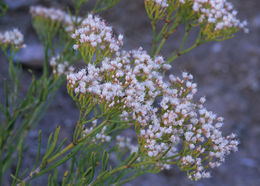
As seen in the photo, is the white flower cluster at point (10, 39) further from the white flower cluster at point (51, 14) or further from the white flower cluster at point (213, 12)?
the white flower cluster at point (213, 12)

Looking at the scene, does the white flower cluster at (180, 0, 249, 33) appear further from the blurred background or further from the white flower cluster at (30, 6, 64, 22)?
the blurred background

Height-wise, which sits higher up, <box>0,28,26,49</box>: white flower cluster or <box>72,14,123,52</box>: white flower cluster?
<box>0,28,26,49</box>: white flower cluster

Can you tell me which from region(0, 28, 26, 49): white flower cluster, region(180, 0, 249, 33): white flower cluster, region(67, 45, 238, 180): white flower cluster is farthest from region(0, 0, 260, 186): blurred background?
region(180, 0, 249, 33): white flower cluster

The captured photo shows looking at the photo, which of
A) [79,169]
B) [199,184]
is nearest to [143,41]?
[199,184]

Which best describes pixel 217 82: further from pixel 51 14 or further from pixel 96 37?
pixel 96 37

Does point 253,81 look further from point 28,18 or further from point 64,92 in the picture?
point 28,18
